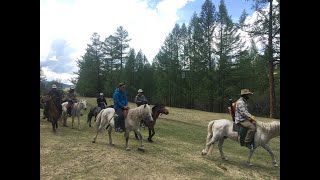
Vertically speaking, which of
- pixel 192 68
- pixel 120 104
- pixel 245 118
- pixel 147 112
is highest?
pixel 192 68

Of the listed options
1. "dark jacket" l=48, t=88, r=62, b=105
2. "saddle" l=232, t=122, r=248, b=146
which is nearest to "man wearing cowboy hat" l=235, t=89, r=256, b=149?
"saddle" l=232, t=122, r=248, b=146

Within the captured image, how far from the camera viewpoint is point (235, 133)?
860 centimetres

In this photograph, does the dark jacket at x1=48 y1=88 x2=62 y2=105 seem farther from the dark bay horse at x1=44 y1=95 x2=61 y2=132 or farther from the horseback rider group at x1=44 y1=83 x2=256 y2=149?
the dark bay horse at x1=44 y1=95 x2=61 y2=132

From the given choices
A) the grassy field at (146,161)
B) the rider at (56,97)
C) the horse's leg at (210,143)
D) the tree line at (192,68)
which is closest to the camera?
the grassy field at (146,161)

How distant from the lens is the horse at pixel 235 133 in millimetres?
8281

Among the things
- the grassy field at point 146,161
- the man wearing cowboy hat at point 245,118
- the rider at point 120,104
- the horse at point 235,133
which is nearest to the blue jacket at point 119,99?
the rider at point 120,104

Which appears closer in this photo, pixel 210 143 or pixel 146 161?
pixel 146 161

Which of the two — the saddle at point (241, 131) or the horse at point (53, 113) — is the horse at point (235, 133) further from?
the horse at point (53, 113)

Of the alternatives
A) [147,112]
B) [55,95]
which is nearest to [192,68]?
[55,95]

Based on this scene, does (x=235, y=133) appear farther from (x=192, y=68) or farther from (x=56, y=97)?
(x=192, y=68)

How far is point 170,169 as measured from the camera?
746 centimetres
